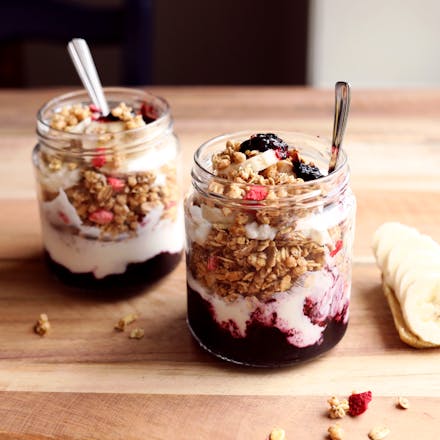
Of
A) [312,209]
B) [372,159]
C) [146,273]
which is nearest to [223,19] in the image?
[372,159]

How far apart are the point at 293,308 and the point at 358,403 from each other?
145 millimetres

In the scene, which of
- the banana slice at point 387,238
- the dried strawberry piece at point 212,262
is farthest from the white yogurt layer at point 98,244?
the banana slice at point 387,238

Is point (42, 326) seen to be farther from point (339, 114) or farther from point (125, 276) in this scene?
point (339, 114)

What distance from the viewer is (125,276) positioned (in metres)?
1.25

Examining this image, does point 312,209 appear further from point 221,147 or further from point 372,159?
point 372,159

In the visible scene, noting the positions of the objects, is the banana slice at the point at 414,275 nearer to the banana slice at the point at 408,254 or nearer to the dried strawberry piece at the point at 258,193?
the banana slice at the point at 408,254

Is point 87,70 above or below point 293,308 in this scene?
above

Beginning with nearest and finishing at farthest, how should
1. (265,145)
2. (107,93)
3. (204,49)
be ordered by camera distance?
(265,145), (107,93), (204,49)

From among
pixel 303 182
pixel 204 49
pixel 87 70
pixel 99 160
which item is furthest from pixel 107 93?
pixel 204 49

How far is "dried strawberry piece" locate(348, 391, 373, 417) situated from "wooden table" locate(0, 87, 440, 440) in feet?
0.03

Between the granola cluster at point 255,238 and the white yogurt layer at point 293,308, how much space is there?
0.04ft

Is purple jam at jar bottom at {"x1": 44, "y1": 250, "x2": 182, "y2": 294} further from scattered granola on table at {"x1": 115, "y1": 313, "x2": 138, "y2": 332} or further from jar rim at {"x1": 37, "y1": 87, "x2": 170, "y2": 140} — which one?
jar rim at {"x1": 37, "y1": 87, "x2": 170, "y2": 140}

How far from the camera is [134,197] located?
119 centimetres

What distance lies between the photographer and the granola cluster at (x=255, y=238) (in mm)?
994
